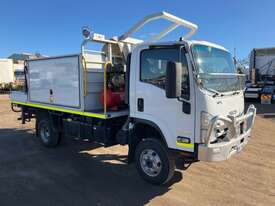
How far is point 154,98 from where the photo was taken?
479 cm

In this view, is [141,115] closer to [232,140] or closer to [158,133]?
[158,133]

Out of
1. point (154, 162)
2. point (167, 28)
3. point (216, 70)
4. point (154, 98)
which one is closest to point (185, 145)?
point (154, 162)

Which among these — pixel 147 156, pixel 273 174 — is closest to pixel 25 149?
pixel 147 156

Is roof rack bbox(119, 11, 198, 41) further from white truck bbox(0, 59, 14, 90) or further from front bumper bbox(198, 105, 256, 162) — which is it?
white truck bbox(0, 59, 14, 90)

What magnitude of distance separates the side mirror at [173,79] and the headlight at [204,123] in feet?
1.67

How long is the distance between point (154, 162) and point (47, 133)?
3.93 meters

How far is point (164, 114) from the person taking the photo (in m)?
4.68

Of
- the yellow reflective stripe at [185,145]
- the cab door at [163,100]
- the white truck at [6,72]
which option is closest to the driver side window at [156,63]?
the cab door at [163,100]

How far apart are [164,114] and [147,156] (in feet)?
2.94

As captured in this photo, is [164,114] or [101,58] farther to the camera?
[101,58]

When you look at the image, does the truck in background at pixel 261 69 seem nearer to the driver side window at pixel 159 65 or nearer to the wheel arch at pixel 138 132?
the wheel arch at pixel 138 132

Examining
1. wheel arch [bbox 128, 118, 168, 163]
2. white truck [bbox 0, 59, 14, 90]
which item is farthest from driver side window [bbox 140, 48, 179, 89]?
white truck [bbox 0, 59, 14, 90]

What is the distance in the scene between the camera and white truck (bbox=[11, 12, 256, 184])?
14.0 feet

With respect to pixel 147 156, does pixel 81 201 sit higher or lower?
lower
